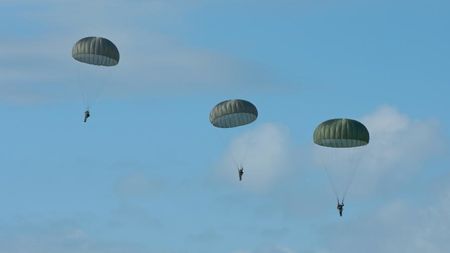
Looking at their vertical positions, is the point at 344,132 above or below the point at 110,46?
below

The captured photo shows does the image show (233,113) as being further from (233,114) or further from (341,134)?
(341,134)

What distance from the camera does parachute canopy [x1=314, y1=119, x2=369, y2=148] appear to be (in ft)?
489

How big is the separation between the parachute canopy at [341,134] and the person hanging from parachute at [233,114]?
317 inches

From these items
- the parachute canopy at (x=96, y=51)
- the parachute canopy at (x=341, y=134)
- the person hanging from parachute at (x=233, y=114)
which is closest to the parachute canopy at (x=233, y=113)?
the person hanging from parachute at (x=233, y=114)

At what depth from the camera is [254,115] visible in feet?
513

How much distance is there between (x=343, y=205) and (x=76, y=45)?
31.7m

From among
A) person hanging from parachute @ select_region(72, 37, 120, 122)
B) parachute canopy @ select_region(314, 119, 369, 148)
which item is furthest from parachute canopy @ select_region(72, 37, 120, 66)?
parachute canopy @ select_region(314, 119, 369, 148)

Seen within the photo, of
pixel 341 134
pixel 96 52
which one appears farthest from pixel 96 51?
pixel 341 134

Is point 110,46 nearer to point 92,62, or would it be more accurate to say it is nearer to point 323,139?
point 92,62

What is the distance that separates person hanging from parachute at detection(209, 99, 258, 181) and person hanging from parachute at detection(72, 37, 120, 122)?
37.6 feet

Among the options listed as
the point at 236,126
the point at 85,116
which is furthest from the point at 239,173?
the point at 85,116

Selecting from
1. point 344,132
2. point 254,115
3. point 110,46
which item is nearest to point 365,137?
point 344,132

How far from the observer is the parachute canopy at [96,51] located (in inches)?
6137

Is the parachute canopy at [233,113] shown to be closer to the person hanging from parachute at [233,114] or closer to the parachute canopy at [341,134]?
the person hanging from parachute at [233,114]
